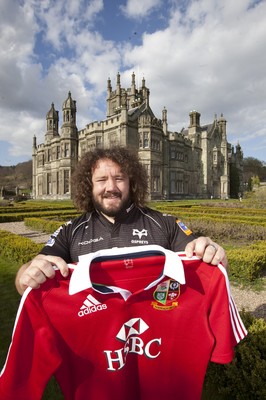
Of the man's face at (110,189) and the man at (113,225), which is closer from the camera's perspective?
the man at (113,225)

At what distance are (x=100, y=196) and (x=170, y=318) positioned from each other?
45.4 inches

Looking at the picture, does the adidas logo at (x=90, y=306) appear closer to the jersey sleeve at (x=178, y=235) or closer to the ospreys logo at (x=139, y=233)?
the ospreys logo at (x=139, y=233)

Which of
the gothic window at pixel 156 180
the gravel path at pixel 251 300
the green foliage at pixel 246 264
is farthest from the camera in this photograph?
the gothic window at pixel 156 180

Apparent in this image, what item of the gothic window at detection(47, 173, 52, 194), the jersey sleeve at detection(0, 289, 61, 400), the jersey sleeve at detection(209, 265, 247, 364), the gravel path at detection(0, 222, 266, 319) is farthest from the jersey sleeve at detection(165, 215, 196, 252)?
the gothic window at detection(47, 173, 52, 194)

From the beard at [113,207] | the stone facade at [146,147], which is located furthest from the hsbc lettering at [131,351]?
the stone facade at [146,147]

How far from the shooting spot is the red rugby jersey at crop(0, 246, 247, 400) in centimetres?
167

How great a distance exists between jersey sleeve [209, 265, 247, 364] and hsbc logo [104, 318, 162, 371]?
0.41 metres

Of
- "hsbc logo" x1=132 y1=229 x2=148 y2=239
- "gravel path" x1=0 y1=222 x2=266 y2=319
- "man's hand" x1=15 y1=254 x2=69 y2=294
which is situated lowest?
"gravel path" x1=0 y1=222 x2=266 y2=319

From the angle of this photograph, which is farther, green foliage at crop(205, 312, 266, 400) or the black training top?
green foliage at crop(205, 312, 266, 400)

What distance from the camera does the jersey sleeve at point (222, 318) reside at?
1.80 m

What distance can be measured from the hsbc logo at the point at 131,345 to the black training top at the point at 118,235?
62 centimetres

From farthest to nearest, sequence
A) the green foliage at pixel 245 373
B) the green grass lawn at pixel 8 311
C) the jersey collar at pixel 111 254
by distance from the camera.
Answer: the green grass lawn at pixel 8 311, the green foliage at pixel 245 373, the jersey collar at pixel 111 254

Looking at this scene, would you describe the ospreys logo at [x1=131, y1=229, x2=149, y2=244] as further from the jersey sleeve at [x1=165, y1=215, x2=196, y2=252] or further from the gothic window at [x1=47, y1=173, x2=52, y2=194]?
the gothic window at [x1=47, y1=173, x2=52, y2=194]

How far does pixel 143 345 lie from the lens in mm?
1890
